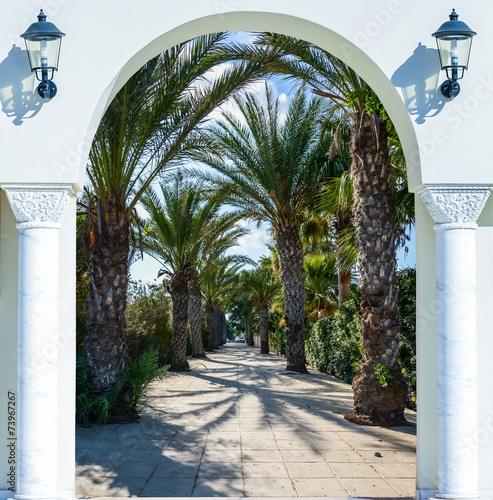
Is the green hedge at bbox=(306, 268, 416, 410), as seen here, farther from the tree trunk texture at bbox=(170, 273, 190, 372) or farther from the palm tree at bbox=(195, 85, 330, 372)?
the tree trunk texture at bbox=(170, 273, 190, 372)

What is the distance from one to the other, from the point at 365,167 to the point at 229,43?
3244 millimetres

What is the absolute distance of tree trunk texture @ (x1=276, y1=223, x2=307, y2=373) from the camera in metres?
18.3

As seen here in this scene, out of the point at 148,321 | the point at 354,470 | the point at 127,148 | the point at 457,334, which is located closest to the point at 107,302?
the point at 127,148

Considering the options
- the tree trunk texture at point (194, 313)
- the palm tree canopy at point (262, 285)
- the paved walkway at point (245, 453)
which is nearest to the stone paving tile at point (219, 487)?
the paved walkway at point (245, 453)

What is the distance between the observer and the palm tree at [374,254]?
375 inches

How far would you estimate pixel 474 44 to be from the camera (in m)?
5.20

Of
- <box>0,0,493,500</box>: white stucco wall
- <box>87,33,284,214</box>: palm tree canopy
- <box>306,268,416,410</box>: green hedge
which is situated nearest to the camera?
<box>0,0,493,500</box>: white stucco wall

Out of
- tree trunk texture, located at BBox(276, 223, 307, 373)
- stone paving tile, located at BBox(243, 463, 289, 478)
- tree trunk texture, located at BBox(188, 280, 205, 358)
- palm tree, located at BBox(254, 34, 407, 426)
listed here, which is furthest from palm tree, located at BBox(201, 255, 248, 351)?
stone paving tile, located at BBox(243, 463, 289, 478)

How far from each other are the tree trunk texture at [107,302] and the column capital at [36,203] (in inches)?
213

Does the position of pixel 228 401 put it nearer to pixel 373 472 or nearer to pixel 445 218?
pixel 373 472

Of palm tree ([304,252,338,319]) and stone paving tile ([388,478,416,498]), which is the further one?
palm tree ([304,252,338,319])

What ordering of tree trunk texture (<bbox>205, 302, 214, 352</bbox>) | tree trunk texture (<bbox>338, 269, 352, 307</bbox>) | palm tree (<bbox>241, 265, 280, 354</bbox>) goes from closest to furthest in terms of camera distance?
tree trunk texture (<bbox>338, 269, 352, 307</bbox>)
tree trunk texture (<bbox>205, 302, 214, 352</bbox>)
palm tree (<bbox>241, 265, 280, 354</bbox>)

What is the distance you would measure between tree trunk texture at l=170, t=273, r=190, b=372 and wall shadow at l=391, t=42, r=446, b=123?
49.9 ft

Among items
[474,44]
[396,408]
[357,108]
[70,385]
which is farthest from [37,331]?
[357,108]
